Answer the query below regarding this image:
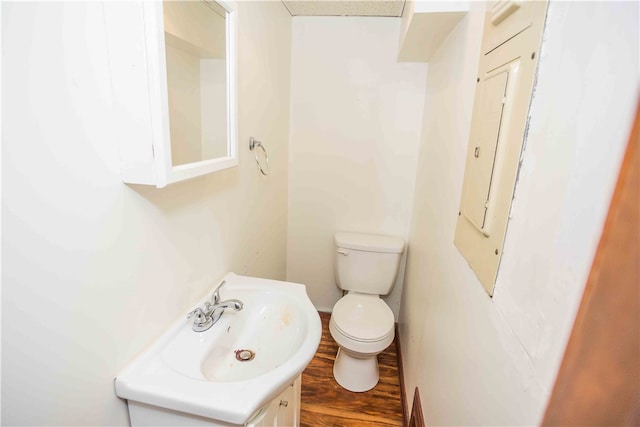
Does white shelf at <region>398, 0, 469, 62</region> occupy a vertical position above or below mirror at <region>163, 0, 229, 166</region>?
above

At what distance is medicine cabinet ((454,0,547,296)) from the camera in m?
0.61

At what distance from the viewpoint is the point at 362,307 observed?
187 cm

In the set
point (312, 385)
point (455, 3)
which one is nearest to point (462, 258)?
point (455, 3)

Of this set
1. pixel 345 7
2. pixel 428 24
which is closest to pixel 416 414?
pixel 428 24

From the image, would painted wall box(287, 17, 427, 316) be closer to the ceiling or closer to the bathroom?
the ceiling

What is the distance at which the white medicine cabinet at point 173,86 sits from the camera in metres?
0.63

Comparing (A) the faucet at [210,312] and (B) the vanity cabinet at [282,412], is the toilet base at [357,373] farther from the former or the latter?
(A) the faucet at [210,312]

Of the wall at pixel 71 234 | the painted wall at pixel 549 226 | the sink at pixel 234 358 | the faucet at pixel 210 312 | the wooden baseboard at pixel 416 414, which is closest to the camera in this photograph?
the painted wall at pixel 549 226

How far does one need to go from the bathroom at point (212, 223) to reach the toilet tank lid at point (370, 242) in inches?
19.6

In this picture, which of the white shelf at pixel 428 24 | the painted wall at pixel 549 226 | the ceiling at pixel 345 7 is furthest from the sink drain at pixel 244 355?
the ceiling at pixel 345 7

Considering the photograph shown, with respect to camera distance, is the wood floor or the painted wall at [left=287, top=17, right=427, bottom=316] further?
the painted wall at [left=287, top=17, right=427, bottom=316]

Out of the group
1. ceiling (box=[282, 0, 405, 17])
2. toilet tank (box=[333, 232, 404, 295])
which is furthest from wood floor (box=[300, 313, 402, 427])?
ceiling (box=[282, 0, 405, 17])

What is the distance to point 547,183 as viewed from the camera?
19.8 inches

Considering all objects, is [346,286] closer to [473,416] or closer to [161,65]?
[473,416]
